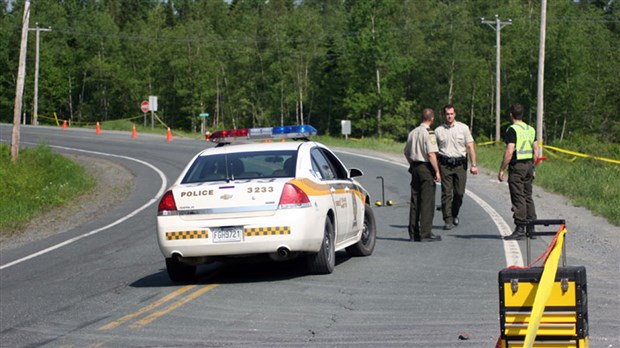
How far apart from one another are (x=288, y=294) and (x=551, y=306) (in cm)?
453

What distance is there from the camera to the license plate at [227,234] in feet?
34.6

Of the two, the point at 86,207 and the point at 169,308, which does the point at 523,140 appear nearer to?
the point at 169,308

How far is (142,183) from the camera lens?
100 ft

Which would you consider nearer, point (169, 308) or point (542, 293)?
point (542, 293)

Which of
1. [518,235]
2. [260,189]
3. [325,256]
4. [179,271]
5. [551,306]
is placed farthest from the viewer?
[518,235]

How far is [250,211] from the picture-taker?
416 inches

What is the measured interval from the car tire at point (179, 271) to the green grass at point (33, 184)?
33.5 feet

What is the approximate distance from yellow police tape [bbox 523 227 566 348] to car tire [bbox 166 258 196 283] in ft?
19.7

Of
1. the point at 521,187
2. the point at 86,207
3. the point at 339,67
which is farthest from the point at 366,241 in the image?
the point at 339,67

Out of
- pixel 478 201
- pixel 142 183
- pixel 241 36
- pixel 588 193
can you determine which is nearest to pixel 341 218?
pixel 478 201

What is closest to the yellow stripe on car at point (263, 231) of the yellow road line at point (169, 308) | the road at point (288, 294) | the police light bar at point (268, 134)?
the road at point (288, 294)

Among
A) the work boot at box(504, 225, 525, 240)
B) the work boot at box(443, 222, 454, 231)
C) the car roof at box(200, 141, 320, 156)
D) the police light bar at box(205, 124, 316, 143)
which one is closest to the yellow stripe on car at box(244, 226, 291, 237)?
the car roof at box(200, 141, 320, 156)

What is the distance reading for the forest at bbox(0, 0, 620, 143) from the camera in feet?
293

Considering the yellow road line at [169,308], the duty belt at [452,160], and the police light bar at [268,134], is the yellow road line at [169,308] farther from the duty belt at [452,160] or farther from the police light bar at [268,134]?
the duty belt at [452,160]
